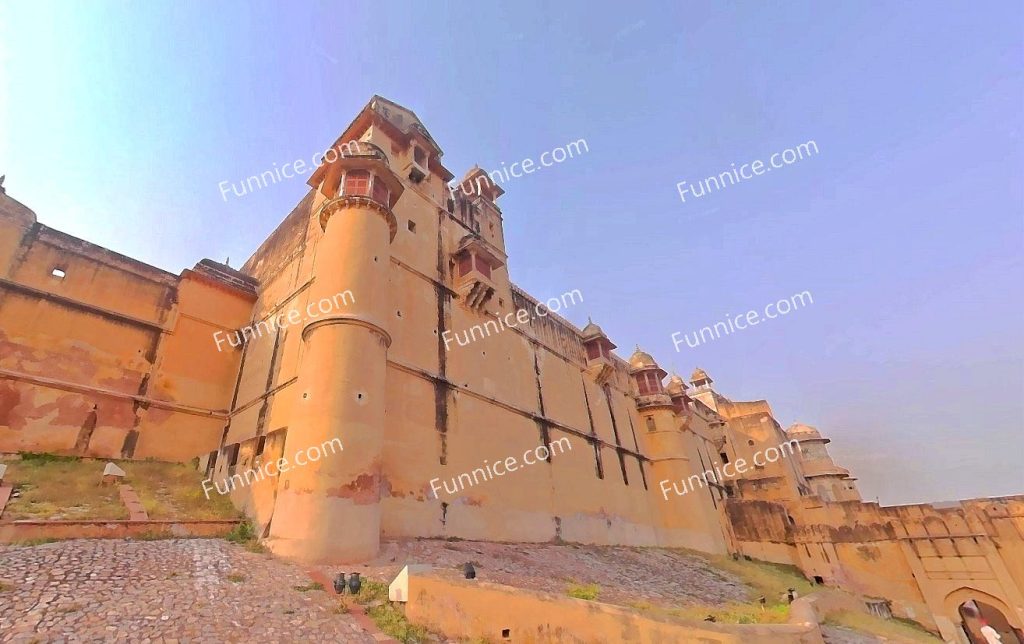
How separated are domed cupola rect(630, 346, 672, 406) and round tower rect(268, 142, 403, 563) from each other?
18.8m

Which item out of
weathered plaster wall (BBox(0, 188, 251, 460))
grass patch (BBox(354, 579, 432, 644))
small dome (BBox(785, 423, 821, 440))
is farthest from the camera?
small dome (BBox(785, 423, 821, 440))

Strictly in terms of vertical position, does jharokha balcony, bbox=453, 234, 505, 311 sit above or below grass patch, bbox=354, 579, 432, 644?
above

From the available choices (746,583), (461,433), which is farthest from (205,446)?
(746,583)

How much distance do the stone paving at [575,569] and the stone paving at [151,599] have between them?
4.70ft

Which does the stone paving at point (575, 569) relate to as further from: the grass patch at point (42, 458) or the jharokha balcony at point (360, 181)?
the jharokha balcony at point (360, 181)

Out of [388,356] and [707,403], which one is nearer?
[388,356]

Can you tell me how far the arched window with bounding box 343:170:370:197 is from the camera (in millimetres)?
12695

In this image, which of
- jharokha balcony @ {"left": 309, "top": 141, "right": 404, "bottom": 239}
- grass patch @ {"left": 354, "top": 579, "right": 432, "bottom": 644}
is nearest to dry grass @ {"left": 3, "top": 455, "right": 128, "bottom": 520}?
grass patch @ {"left": 354, "top": 579, "right": 432, "bottom": 644}

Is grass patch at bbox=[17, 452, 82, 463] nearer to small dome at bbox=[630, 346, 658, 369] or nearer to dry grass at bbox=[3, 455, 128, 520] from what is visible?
dry grass at bbox=[3, 455, 128, 520]

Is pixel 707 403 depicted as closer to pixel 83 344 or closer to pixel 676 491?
pixel 676 491

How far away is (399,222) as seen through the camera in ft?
51.8

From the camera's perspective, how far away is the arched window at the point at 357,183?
12.7 metres

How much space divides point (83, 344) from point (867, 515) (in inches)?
1167

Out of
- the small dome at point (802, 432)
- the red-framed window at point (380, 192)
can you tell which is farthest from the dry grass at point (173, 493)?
the small dome at point (802, 432)
